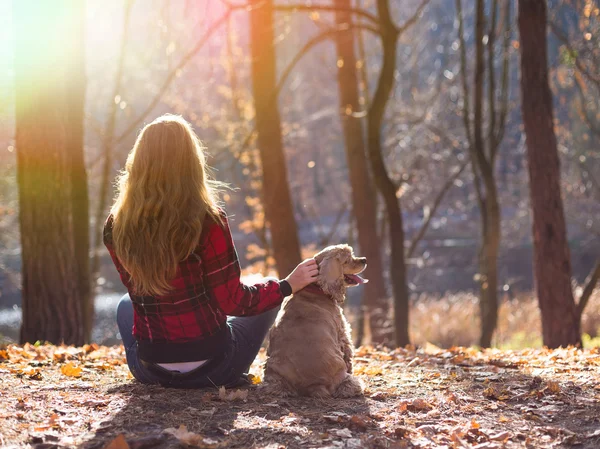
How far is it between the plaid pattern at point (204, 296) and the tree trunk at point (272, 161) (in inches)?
227

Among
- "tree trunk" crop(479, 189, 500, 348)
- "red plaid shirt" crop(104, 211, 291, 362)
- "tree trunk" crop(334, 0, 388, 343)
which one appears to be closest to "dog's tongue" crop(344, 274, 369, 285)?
"red plaid shirt" crop(104, 211, 291, 362)

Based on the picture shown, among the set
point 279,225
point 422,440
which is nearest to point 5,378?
point 422,440

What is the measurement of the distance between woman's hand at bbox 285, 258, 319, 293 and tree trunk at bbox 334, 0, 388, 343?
9.21 metres

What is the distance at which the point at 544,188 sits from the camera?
28.5ft

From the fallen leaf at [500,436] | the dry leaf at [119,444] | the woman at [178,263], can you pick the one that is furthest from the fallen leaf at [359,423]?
the dry leaf at [119,444]

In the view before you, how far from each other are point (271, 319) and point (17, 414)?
1952 millimetres

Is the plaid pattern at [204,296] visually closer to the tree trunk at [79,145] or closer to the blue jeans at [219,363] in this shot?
the blue jeans at [219,363]

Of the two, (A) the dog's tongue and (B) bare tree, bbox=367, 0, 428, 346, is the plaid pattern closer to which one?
(A) the dog's tongue

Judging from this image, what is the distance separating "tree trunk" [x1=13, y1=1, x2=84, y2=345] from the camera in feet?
24.8

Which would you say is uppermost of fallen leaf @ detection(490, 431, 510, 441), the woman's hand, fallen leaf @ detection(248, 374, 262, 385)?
the woman's hand

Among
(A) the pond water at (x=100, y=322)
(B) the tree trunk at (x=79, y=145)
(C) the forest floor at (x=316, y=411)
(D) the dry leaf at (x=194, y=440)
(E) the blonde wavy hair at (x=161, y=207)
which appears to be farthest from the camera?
(A) the pond water at (x=100, y=322)

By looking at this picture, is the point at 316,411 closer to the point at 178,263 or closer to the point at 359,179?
the point at 178,263

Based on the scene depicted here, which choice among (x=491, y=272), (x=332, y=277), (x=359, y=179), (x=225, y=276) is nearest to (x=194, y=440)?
(x=225, y=276)

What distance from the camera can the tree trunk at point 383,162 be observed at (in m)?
9.33
